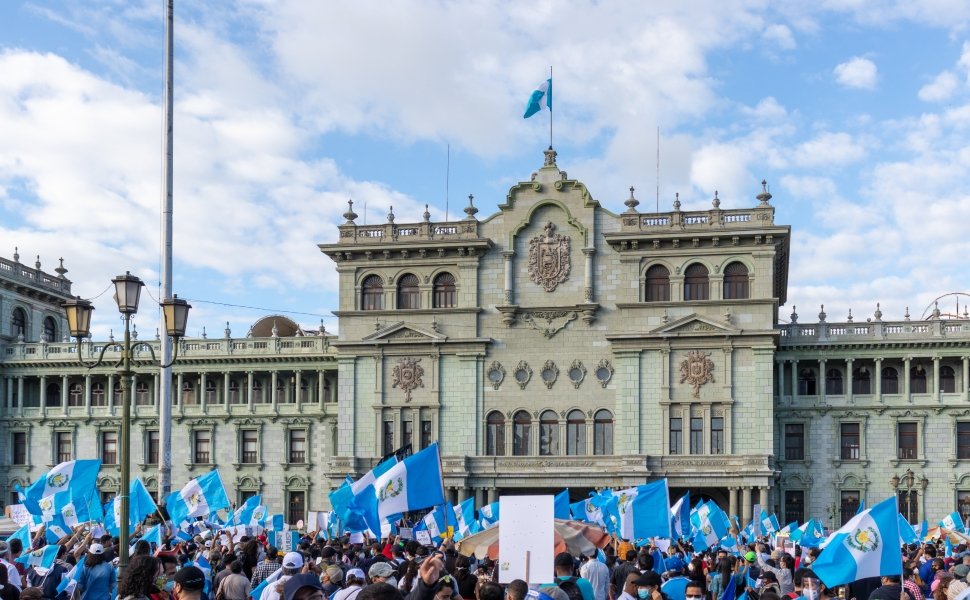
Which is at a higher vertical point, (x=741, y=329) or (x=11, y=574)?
(x=741, y=329)

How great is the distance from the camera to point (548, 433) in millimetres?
56188

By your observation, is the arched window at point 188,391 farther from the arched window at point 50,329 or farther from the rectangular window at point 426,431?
the rectangular window at point 426,431

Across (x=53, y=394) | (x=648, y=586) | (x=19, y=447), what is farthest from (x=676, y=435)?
(x=648, y=586)

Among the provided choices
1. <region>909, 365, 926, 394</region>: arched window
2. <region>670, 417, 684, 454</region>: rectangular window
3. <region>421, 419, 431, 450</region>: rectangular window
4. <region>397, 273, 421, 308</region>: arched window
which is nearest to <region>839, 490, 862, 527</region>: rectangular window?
<region>909, 365, 926, 394</region>: arched window

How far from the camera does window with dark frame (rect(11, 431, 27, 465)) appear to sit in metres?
66.2

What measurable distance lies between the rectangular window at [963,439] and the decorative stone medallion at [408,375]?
24.5 meters

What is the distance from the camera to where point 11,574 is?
16266 millimetres

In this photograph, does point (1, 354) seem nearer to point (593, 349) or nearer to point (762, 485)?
point (593, 349)

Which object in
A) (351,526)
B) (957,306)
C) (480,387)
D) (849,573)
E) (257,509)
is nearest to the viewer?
(849,573)

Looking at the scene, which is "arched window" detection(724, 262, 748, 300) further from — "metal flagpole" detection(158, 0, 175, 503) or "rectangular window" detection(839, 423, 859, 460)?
"metal flagpole" detection(158, 0, 175, 503)

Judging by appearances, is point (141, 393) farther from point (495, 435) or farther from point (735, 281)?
point (735, 281)

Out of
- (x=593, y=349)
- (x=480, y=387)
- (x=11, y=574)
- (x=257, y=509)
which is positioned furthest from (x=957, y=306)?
(x=11, y=574)

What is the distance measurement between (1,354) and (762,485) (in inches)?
1610

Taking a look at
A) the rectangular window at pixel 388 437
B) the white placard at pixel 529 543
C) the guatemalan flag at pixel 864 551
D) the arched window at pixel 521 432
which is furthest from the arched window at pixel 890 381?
the white placard at pixel 529 543
